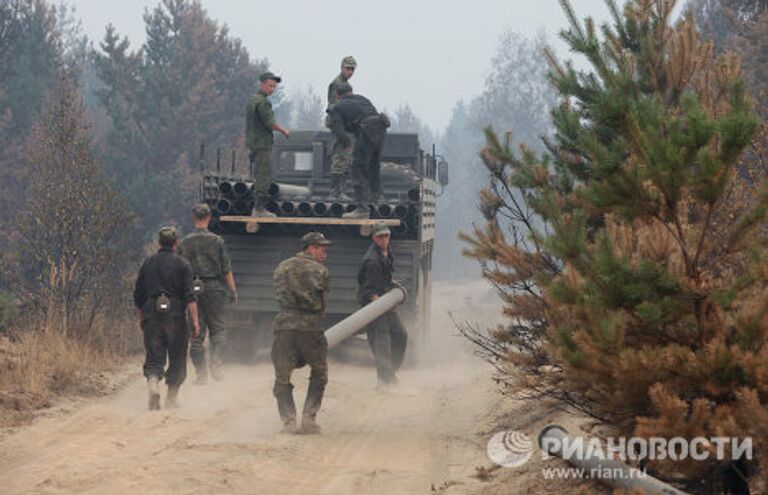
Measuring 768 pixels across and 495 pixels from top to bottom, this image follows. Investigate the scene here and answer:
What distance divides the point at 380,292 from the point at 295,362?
10.2 ft

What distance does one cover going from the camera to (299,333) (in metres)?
9.73

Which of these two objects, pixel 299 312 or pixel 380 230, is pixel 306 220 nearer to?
pixel 380 230

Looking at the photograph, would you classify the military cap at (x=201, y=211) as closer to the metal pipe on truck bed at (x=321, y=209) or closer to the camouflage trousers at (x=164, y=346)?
the camouflage trousers at (x=164, y=346)

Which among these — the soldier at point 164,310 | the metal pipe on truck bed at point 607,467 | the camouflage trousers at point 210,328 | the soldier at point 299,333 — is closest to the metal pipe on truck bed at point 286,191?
the camouflage trousers at point 210,328

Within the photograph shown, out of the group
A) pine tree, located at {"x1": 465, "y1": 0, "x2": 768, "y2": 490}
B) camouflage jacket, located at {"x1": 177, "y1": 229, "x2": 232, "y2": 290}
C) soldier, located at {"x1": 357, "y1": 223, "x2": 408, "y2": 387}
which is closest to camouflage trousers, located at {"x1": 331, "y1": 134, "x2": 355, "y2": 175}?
soldier, located at {"x1": 357, "y1": 223, "x2": 408, "y2": 387}

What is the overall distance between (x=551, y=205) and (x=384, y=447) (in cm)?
318

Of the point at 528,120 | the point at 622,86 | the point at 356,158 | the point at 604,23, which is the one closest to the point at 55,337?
the point at 356,158

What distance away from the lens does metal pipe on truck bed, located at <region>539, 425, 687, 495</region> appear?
5.52m

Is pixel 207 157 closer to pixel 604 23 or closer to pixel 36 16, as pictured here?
pixel 36 16

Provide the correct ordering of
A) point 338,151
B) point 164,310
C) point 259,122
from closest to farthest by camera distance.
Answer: point 164,310 < point 259,122 < point 338,151

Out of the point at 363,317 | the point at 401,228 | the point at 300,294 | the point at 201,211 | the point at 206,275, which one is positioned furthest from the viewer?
the point at 401,228

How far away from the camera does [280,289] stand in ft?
32.1

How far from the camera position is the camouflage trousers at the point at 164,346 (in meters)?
10.7

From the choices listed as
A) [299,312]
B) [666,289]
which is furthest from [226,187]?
[666,289]
